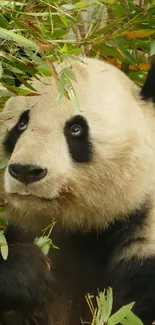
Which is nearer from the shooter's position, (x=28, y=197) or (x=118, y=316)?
(x=118, y=316)

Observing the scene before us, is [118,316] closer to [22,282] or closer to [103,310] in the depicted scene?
[103,310]

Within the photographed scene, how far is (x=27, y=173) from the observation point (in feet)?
7.21

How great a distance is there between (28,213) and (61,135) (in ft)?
0.94

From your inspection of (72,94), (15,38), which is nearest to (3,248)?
(72,94)

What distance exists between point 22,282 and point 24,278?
0.02 metres

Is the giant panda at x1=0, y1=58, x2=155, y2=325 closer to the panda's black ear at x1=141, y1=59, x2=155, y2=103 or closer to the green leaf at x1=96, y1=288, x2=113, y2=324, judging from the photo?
the panda's black ear at x1=141, y1=59, x2=155, y2=103

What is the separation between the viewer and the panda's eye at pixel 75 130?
2424 mm

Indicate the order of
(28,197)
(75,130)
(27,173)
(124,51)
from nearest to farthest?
1. (27,173)
2. (28,197)
3. (75,130)
4. (124,51)

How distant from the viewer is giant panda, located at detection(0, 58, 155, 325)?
2371 mm

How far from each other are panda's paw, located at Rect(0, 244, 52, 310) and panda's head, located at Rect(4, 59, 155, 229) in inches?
5.1

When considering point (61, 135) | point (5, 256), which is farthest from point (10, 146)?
point (5, 256)

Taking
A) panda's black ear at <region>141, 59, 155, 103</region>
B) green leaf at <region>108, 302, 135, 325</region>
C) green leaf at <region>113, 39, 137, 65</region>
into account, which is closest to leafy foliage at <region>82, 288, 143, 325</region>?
green leaf at <region>108, 302, 135, 325</region>

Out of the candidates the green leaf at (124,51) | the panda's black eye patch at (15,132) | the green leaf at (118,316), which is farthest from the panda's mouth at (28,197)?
the green leaf at (124,51)

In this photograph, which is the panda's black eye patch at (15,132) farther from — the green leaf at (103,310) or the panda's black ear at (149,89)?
the green leaf at (103,310)
